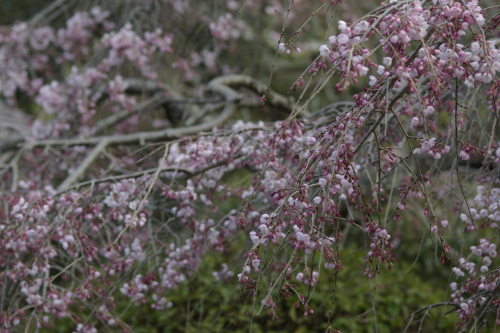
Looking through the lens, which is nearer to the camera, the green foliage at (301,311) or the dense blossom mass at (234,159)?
the dense blossom mass at (234,159)

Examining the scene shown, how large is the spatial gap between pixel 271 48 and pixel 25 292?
209 inches

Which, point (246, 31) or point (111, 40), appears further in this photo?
point (246, 31)

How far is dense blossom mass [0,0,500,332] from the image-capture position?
64.7 inches

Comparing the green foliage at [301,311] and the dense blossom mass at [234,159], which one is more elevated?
the dense blossom mass at [234,159]

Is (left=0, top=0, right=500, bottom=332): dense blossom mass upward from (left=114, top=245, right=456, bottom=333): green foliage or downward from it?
upward

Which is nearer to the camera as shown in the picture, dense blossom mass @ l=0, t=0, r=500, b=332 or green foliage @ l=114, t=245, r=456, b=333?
dense blossom mass @ l=0, t=0, r=500, b=332

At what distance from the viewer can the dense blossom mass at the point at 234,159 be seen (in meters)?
1.64

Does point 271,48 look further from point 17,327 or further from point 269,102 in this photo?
point 17,327

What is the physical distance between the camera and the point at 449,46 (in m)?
1.60

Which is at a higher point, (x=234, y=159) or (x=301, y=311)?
(x=234, y=159)

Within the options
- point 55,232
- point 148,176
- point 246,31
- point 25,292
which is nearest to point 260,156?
point 148,176

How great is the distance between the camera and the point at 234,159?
2.79 m

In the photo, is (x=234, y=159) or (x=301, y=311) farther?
(x=301, y=311)

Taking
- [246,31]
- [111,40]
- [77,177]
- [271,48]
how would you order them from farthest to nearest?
[271,48], [246,31], [111,40], [77,177]
